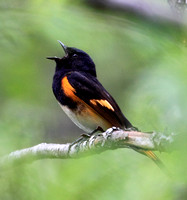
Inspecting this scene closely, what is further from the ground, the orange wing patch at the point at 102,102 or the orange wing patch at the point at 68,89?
the orange wing patch at the point at 102,102

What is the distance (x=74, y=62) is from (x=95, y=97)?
62 cm

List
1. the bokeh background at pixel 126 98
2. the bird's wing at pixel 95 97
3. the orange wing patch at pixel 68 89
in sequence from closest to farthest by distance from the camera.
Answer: the bokeh background at pixel 126 98
the bird's wing at pixel 95 97
the orange wing patch at pixel 68 89

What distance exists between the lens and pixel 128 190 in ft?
3.26

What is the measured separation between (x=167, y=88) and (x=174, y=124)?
Answer: 9cm

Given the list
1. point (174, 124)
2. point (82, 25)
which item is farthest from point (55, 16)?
point (174, 124)

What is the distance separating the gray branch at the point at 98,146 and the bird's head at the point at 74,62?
1090 mm

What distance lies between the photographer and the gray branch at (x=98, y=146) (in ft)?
3.12

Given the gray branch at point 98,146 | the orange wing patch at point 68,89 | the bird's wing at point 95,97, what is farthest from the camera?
the orange wing patch at point 68,89

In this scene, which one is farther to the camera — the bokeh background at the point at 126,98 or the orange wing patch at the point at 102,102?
the orange wing patch at the point at 102,102

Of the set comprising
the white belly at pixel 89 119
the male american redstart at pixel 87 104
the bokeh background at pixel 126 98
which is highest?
the bokeh background at pixel 126 98

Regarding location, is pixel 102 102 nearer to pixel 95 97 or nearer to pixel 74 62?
pixel 95 97

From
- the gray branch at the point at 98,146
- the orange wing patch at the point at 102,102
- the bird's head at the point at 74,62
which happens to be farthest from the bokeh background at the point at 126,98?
the bird's head at the point at 74,62

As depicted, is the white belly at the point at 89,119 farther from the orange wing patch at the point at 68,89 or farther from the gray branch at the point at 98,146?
the gray branch at the point at 98,146

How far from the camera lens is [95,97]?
2951 mm
